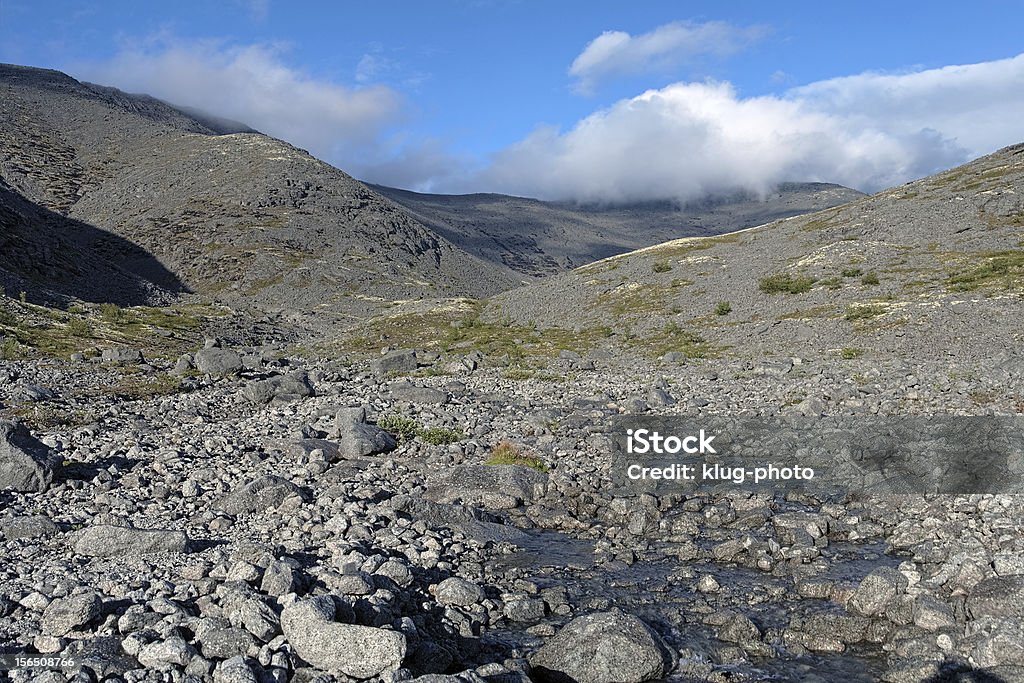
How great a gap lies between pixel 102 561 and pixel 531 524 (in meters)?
8.30

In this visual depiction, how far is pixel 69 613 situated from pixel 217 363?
89.1ft

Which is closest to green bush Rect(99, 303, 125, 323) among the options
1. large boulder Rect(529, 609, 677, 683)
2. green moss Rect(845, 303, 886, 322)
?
green moss Rect(845, 303, 886, 322)

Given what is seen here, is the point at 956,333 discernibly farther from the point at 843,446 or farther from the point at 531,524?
the point at 531,524

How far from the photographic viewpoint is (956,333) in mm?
39031

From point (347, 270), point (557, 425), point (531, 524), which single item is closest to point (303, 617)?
point (531, 524)

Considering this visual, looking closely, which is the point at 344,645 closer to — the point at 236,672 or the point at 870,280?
the point at 236,672

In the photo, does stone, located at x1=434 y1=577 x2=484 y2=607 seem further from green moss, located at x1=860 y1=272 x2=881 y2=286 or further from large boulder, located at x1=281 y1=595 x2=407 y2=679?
green moss, located at x1=860 y1=272 x2=881 y2=286

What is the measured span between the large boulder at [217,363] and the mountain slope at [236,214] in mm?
60740

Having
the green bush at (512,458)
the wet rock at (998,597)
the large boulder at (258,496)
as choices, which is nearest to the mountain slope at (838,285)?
the green bush at (512,458)

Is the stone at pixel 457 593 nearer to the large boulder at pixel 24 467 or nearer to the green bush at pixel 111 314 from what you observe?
the large boulder at pixel 24 467

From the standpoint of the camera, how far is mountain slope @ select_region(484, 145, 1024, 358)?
42.1 meters

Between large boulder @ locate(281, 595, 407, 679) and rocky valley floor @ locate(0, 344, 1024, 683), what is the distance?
0.08 feet

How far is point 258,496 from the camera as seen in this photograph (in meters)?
15.5

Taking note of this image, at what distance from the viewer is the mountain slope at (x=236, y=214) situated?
11888cm
